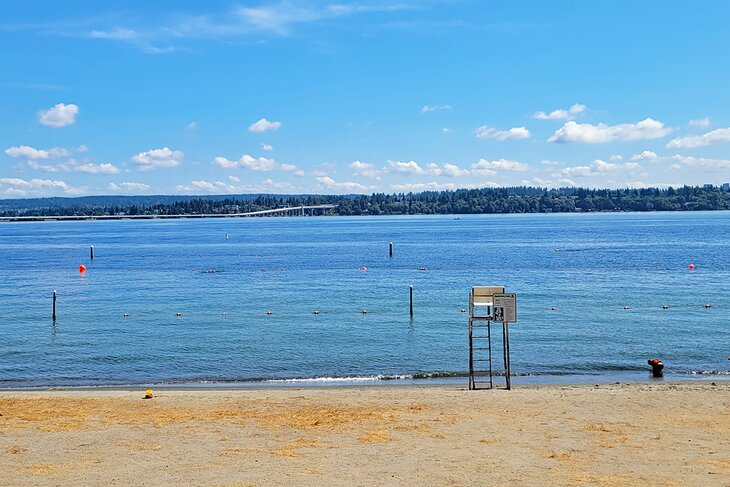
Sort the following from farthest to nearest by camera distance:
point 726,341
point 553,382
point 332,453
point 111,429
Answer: point 726,341
point 553,382
point 111,429
point 332,453

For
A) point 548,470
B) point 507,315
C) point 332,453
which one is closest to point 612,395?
point 507,315

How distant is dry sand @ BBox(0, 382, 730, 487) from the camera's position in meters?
15.5

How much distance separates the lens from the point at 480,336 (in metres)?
43.8

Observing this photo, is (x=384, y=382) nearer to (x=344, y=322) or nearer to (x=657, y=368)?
(x=657, y=368)

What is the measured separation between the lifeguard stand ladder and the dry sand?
1.51 m

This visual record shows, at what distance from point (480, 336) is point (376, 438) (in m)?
25.7

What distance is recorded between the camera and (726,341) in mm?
39969

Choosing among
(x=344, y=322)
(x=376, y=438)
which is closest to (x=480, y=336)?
(x=344, y=322)

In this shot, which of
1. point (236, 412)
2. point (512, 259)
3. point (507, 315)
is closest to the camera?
point (236, 412)

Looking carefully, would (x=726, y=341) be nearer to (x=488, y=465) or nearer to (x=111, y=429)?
(x=488, y=465)

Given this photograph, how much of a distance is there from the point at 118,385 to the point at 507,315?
1744 centimetres

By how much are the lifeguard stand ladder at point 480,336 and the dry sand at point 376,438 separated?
151 centimetres

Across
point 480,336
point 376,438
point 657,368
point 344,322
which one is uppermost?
point 376,438

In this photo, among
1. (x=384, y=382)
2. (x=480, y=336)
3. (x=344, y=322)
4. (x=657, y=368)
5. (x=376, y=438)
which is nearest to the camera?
(x=376, y=438)
